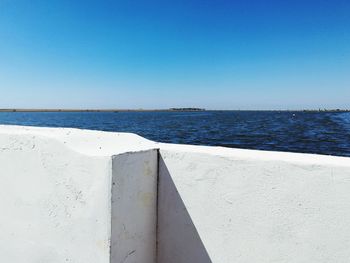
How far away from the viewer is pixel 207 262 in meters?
2.13

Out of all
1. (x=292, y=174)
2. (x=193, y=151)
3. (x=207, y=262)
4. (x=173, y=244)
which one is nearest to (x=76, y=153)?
(x=193, y=151)

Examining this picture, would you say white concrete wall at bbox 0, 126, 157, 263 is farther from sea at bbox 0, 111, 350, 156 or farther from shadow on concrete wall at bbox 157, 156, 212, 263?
sea at bbox 0, 111, 350, 156

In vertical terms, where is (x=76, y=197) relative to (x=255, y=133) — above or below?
above

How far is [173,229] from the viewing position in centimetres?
227

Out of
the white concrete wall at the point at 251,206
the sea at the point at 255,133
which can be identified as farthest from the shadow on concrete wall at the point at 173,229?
the sea at the point at 255,133

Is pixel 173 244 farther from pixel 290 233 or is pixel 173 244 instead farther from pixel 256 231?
pixel 290 233

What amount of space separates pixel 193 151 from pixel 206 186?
0.27 m

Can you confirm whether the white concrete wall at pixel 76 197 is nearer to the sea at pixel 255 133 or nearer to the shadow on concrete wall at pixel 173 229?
the shadow on concrete wall at pixel 173 229

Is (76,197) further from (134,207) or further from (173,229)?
(173,229)

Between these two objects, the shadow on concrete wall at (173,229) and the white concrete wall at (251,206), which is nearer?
the white concrete wall at (251,206)

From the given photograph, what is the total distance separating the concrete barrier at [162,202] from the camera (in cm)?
A: 178

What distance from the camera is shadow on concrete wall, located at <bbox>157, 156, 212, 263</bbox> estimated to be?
220 cm

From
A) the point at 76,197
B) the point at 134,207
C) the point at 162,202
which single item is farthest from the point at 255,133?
the point at 76,197

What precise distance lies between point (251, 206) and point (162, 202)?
70 cm
